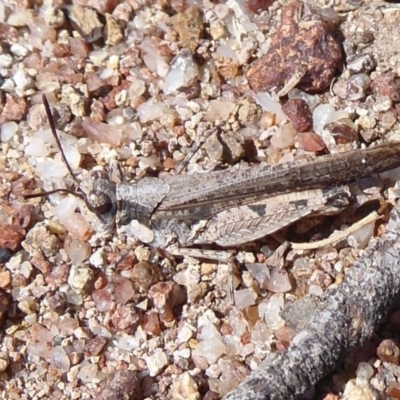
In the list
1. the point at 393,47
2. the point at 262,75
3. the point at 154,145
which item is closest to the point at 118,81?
the point at 154,145

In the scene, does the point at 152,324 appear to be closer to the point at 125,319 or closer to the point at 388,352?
the point at 125,319

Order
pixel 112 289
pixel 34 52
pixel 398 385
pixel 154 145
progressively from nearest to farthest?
1. pixel 398 385
2. pixel 112 289
3. pixel 154 145
4. pixel 34 52

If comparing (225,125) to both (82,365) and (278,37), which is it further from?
(82,365)

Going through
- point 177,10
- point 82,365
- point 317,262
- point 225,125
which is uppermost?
point 177,10

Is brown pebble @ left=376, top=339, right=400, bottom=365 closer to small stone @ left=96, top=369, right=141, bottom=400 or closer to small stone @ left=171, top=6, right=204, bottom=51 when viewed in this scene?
small stone @ left=96, top=369, right=141, bottom=400

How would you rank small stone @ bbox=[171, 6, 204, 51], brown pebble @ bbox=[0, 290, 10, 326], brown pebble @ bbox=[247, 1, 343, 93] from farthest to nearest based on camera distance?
small stone @ bbox=[171, 6, 204, 51] < brown pebble @ bbox=[247, 1, 343, 93] < brown pebble @ bbox=[0, 290, 10, 326]

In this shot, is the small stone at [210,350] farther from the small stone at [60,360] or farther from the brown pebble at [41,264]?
the brown pebble at [41,264]

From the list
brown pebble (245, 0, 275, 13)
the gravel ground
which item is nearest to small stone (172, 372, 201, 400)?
the gravel ground
